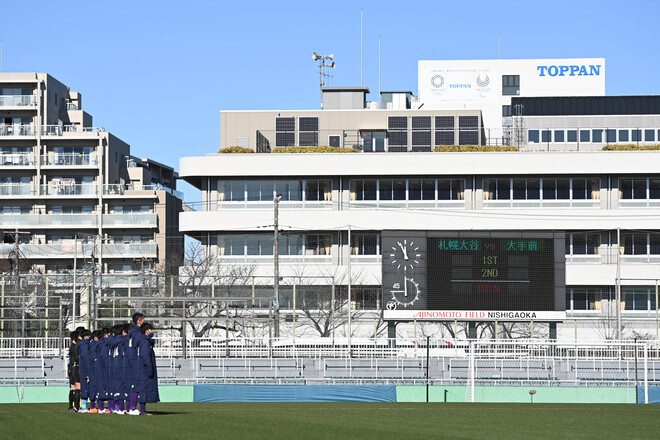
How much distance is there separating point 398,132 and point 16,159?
3055 centimetres

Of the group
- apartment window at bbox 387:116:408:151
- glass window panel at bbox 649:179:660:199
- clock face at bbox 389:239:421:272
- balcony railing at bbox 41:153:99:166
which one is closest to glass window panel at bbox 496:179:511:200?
glass window panel at bbox 649:179:660:199

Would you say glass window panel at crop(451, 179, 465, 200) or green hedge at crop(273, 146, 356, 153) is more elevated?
green hedge at crop(273, 146, 356, 153)

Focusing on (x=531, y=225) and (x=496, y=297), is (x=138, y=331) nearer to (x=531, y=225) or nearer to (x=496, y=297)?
(x=496, y=297)

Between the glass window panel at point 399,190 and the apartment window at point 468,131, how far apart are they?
37.3 ft

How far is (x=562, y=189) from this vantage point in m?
64.3

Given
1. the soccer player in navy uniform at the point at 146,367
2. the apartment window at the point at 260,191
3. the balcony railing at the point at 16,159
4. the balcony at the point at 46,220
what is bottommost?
the soccer player in navy uniform at the point at 146,367

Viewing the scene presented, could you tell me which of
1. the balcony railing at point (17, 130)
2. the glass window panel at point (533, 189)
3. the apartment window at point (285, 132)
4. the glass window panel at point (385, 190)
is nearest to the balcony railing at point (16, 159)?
the balcony railing at point (17, 130)

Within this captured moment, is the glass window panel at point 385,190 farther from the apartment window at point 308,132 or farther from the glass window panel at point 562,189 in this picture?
the apartment window at point 308,132

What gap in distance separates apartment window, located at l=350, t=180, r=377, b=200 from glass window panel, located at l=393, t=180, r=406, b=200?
4.33ft

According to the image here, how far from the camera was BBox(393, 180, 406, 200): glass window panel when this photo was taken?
64875 mm

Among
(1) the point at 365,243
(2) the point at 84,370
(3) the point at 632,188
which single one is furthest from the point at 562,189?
(2) the point at 84,370

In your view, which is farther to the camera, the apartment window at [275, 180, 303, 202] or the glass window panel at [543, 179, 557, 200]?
the apartment window at [275, 180, 303, 202]

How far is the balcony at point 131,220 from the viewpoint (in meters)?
83.0

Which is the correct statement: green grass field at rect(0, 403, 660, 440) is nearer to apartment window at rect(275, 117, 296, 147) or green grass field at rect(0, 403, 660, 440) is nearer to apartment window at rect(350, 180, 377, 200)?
apartment window at rect(350, 180, 377, 200)
